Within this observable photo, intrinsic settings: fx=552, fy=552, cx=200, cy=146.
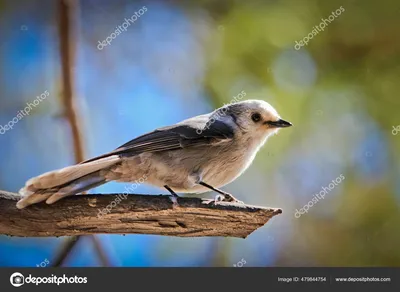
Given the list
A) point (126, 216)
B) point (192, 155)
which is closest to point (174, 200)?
point (126, 216)

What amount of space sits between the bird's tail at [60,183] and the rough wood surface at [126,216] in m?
0.04

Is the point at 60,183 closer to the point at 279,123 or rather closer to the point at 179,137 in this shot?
the point at 179,137

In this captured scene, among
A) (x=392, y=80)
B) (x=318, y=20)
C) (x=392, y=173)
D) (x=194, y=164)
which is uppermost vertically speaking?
(x=318, y=20)

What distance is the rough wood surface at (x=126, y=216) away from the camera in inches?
90.0

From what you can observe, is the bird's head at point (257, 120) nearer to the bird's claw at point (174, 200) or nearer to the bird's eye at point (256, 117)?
the bird's eye at point (256, 117)

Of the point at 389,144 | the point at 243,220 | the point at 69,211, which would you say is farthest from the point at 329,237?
the point at 69,211

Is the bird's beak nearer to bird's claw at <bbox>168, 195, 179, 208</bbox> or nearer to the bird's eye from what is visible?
the bird's eye

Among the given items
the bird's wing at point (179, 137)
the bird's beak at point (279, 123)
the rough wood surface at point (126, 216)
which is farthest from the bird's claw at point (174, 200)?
the bird's beak at point (279, 123)

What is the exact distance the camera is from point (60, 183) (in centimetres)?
232

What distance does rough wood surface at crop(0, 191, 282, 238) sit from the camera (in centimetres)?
229

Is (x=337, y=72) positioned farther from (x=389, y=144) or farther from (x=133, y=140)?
(x=133, y=140)

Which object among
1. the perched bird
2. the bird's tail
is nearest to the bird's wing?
the perched bird

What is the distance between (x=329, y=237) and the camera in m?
3.39

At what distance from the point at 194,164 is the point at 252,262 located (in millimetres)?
868
